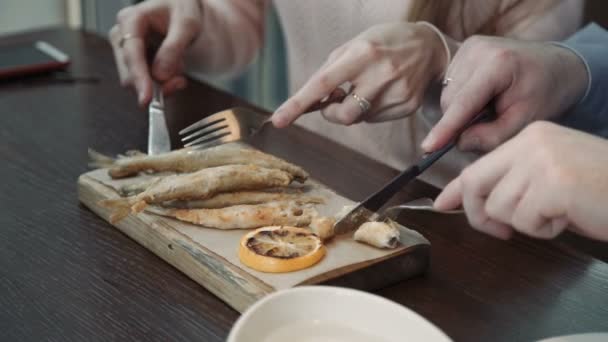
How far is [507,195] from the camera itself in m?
0.68

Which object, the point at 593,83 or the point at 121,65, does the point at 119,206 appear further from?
the point at 593,83

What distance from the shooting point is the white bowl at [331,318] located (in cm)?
62

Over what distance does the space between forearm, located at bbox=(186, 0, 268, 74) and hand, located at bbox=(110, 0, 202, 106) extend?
11 cm

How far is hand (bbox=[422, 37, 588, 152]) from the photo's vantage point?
0.95m

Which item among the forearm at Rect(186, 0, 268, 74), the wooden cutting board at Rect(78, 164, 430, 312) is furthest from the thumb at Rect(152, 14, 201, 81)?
the wooden cutting board at Rect(78, 164, 430, 312)

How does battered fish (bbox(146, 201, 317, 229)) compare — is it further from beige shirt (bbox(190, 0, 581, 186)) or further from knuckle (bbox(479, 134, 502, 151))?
beige shirt (bbox(190, 0, 581, 186))

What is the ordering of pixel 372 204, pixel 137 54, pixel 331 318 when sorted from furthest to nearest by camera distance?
1. pixel 137 54
2. pixel 372 204
3. pixel 331 318

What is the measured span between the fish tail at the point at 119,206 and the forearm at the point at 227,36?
653 mm

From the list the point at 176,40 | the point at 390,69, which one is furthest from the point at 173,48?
the point at 390,69

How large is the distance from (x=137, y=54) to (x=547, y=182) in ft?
2.62

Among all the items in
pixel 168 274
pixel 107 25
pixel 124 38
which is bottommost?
pixel 107 25

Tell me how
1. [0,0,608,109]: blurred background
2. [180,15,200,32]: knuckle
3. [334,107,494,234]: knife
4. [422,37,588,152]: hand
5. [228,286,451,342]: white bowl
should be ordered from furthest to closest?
[0,0,608,109]: blurred background → [180,15,200,32]: knuckle → [422,37,588,152]: hand → [334,107,494,234]: knife → [228,286,451,342]: white bowl

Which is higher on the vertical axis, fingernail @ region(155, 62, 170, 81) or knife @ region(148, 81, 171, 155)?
fingernail @ region(155, 62, 170, 81)

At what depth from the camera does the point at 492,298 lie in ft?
2.66
